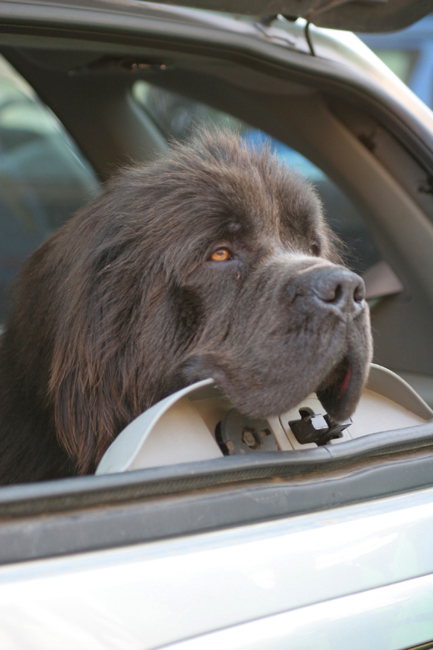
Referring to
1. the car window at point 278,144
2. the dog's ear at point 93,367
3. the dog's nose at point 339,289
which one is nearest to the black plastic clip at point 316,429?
the dog's nose at point 339,289

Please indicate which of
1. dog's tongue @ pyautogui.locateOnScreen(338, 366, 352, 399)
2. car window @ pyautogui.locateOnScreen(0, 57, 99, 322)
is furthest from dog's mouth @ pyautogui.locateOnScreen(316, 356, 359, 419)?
car window @ pyautogui.locateOnScreen(0, 57, 99, 322)

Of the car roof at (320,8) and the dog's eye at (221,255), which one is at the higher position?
the car roof at (320,8)

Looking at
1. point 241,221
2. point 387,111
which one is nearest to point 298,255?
point 241,221

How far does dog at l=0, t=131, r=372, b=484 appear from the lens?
1673 mm

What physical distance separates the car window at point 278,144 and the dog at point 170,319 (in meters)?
0.68

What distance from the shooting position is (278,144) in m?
2.79

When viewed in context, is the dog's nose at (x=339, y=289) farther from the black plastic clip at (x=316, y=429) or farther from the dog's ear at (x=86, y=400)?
the dog's ear at (x=86, y=400)

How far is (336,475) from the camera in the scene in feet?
4.50

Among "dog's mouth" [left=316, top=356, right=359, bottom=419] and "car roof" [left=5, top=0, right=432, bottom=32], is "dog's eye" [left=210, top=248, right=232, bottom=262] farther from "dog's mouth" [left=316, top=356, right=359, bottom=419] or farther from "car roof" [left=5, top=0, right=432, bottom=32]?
"car roof" [left=5, top=0, right=432, bottom=32]

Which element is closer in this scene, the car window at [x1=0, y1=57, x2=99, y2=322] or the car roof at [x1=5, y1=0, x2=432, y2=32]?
the car roof at [x1=5, y1=0, x2=432, y2=32]

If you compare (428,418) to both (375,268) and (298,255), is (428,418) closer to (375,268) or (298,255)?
(298,255)

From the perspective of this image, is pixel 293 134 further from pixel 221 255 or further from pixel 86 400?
pixel 86 400

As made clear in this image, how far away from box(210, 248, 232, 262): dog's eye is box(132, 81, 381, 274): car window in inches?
28.6

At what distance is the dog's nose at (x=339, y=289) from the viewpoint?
5.29 feet
